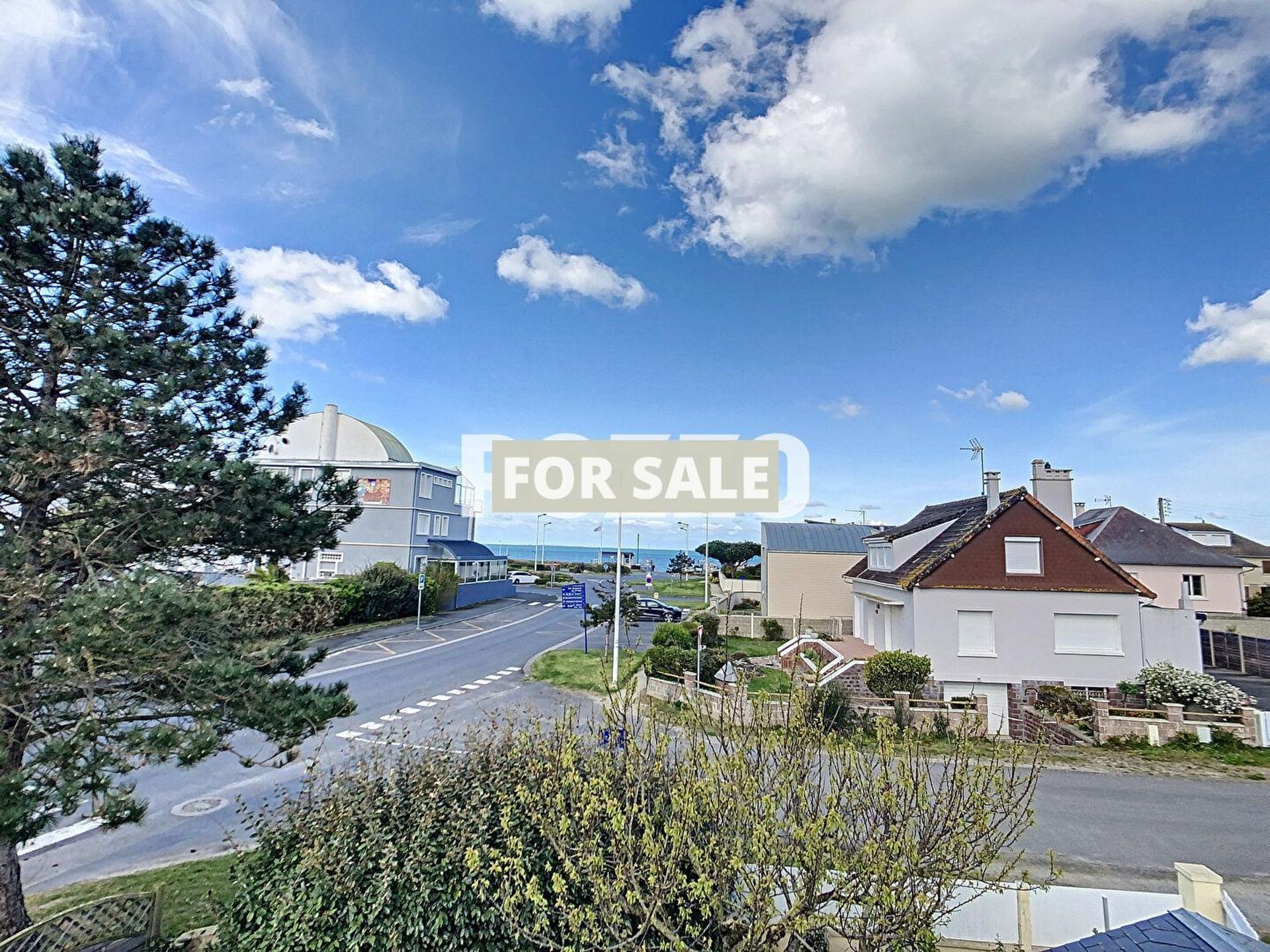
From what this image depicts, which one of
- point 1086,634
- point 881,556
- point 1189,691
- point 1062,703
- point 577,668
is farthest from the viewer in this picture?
point 881,556

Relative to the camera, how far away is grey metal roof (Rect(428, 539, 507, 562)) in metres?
38.2

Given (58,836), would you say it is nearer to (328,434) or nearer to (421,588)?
(421,588)

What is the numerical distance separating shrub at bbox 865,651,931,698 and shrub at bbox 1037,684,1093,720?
3024 mm

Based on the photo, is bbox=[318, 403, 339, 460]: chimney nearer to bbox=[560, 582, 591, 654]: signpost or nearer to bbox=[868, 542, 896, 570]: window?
bbox=[560, 582, 591, 654]: signpost

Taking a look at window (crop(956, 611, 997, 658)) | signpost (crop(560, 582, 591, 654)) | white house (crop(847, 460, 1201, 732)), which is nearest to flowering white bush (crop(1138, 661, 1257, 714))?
white house (crop(847, 460, 1201, 732))

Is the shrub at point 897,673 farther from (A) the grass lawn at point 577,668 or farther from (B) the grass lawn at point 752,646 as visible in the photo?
(B) the grass lawn at point 752,646

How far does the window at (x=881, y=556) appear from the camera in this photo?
21316 mm

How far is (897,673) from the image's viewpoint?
16.0 m

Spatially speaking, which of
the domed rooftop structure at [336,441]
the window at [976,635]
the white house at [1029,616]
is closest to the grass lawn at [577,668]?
the white house at [1029,616]

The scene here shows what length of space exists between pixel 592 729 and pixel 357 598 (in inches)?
1053

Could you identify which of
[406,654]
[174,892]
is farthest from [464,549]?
[174,892]

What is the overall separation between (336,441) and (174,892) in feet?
109

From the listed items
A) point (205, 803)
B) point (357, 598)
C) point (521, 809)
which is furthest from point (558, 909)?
point (357, 598)

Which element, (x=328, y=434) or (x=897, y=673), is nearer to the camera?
(x=897, y=673)
